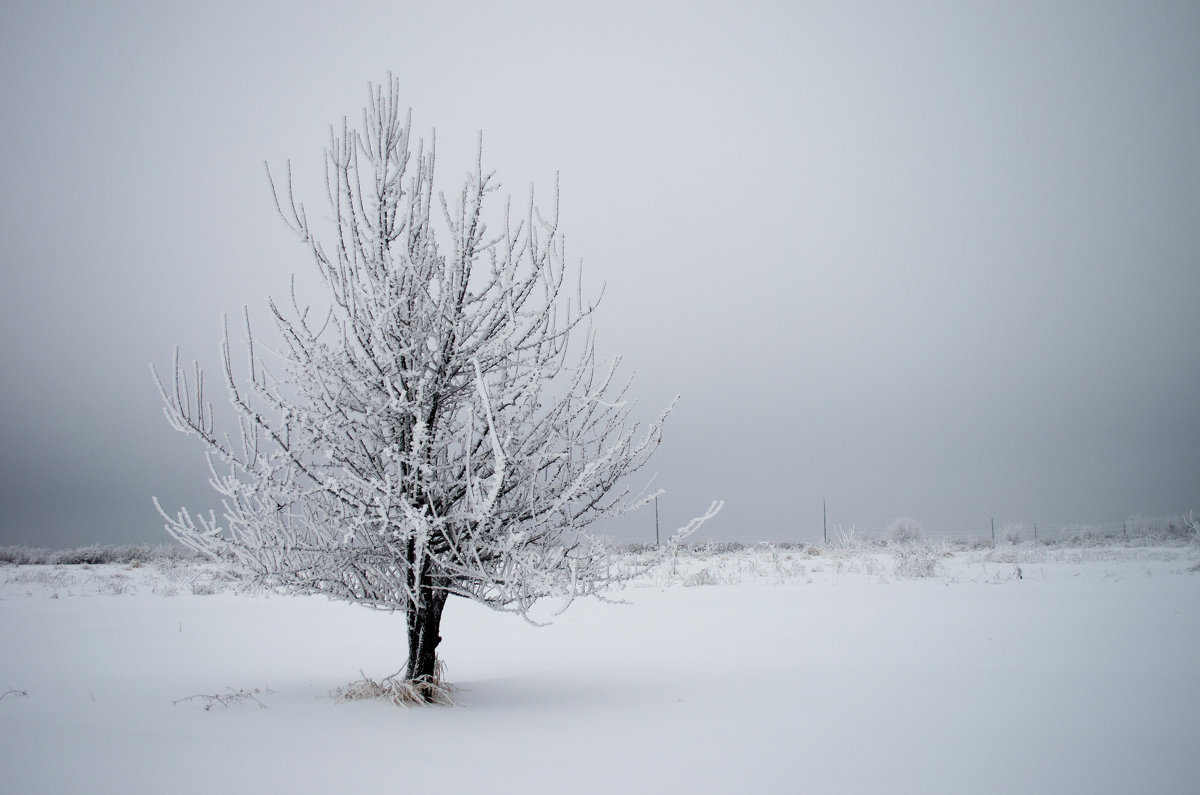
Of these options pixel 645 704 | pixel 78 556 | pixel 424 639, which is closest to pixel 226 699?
pixel 424 639

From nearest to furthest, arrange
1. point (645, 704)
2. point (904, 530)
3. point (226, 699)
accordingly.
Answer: point (226, 699)
point (645, 704)
point (904, 530)

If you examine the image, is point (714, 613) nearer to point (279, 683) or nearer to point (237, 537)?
point (279, 683)

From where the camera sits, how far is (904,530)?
4100 cm

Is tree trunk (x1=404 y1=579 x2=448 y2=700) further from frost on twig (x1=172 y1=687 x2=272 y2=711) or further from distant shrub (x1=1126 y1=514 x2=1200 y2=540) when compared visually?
distant shrub (x1=1126 y1=514 x2=1200 y2=540)

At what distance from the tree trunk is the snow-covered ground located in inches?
13.1

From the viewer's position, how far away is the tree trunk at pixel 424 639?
518 centimetres

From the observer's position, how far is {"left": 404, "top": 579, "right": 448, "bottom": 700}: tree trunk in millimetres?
5180

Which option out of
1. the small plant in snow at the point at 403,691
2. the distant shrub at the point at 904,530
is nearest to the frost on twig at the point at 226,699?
the small plant in snow at the point at 403,691

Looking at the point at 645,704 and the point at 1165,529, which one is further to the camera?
the point at 1165,529

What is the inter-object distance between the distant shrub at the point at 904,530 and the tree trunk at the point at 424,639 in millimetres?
39733

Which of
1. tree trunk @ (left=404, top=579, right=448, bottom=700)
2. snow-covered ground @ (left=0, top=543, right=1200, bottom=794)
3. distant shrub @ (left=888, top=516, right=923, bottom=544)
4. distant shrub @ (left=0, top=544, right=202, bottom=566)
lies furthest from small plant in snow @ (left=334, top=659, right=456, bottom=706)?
distant shrub @ (left=888, top=516, right=923, bottom=544)

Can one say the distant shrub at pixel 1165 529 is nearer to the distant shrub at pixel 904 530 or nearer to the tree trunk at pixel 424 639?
the distant shrub at pixel 904 530

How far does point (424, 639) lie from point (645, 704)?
172 cm

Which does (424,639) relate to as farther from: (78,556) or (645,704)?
(78,556)
